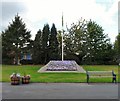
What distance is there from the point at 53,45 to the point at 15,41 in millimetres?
7699

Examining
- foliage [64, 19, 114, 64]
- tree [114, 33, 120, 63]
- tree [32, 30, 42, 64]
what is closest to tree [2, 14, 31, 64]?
tree [32, 30, 42, 64]

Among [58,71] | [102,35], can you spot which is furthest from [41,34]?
[58,71]

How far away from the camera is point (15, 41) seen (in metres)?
60.8

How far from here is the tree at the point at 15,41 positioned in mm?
60906

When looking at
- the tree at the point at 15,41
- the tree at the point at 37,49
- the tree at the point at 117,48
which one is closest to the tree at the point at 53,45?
the tree at the point at 37,49

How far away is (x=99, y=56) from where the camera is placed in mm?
60562

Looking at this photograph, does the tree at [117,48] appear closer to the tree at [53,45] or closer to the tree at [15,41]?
the tree at [53,45]

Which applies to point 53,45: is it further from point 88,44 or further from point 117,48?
point 117,48

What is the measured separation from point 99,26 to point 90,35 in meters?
3.01

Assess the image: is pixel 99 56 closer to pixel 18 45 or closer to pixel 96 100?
pixel 18 45

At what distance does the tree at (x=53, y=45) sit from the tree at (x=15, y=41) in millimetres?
4627

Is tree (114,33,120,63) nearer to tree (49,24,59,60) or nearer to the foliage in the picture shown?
the foliage

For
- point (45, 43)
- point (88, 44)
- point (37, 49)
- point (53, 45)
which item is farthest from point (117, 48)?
point (37, 49)

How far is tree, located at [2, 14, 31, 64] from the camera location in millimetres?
60906
